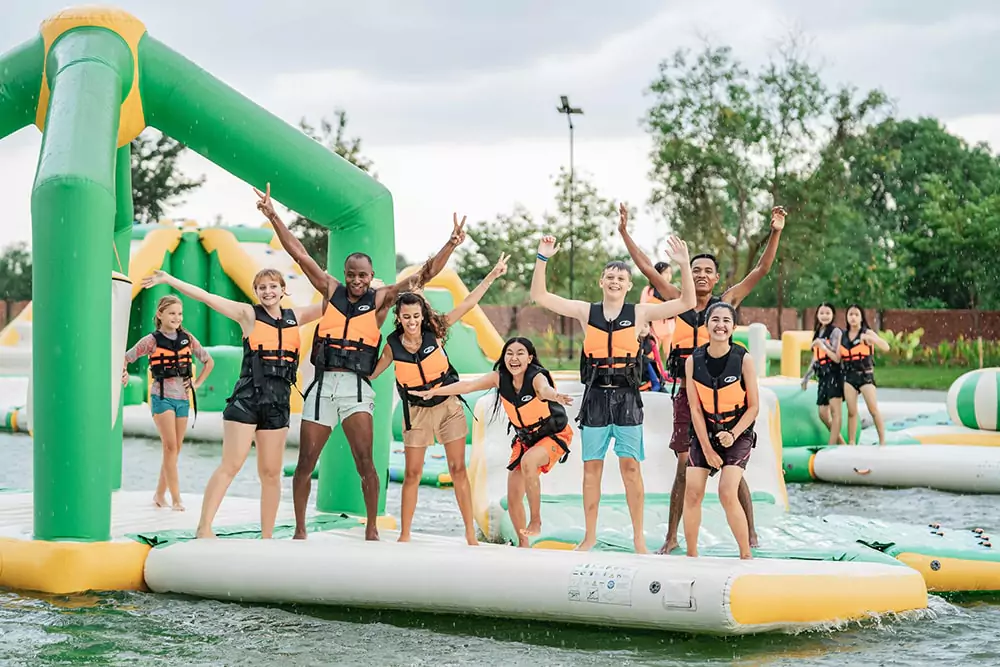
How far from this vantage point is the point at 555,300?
5727mm

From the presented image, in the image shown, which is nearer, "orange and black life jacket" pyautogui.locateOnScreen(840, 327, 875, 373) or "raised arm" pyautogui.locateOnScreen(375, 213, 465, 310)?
"raised arm" pyautogui.locateOnScreen(375, 213, 465, 310)

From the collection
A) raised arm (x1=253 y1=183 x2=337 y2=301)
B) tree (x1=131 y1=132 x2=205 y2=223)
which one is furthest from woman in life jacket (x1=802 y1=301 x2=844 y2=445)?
tree (x1=131 y1=132 x2=205 y2=223)

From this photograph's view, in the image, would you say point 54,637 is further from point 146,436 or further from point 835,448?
point 146,436

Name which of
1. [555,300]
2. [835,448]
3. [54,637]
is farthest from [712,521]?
[835,448]

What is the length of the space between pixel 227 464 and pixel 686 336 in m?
2.14

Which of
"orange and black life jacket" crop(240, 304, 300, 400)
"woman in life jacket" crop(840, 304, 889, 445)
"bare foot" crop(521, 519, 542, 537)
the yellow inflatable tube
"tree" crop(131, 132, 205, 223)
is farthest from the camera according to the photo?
"tree" crop(131, 132, 205, 223)

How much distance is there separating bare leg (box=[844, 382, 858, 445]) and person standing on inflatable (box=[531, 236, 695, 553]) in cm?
491

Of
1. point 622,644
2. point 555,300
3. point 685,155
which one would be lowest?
point 622,644

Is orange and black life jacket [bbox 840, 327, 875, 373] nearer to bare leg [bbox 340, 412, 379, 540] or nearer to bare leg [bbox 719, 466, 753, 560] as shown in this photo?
bare leg [bbox 719, 466, 753, 560]

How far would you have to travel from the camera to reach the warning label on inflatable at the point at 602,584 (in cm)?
487

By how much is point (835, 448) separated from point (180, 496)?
5.14 meters

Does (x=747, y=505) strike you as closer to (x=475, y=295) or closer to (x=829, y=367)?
(x=475, y=295)

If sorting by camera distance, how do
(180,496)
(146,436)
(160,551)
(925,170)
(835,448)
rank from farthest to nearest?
(925,170)
(146,436)
(835,448)
(180,496)
(160,551)

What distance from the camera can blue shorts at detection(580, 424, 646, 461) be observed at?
5484 millimetres
